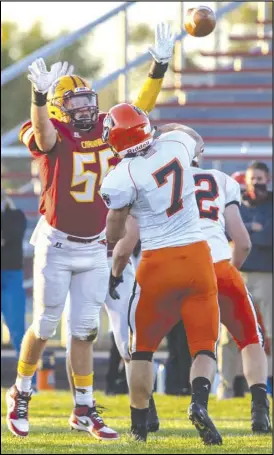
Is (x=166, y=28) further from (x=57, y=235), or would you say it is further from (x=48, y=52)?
(x=48, y=52)

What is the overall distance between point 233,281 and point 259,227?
3393 millimetres

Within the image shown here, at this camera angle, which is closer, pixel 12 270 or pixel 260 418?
pixel 260 418

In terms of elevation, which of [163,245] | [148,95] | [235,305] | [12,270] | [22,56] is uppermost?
[148,95]

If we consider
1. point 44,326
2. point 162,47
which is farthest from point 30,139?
point 162,47

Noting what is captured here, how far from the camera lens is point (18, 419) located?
25.8 ft

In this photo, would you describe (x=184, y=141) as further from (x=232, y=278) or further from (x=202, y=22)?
(x=202, y=22)

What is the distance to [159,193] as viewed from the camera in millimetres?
6980

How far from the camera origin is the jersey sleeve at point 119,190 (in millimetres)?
6902

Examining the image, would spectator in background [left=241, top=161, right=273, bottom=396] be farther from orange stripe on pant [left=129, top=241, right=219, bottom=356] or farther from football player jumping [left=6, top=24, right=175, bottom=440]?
orange stripe on pant [left=129, top=241, right=219, bottom=356]

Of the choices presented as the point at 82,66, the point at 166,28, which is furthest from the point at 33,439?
the point at 82,66

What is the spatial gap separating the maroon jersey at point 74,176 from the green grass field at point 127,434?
120 centimetres

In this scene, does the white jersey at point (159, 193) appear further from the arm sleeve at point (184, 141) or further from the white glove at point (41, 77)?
the white glove at point (41, 77)

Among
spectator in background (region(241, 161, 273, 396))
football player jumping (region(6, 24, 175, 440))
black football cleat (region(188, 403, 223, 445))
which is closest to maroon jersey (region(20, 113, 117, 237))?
football player jumping (region(6, 24, 175, 440))

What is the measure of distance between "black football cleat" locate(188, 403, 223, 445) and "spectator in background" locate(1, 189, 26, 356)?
5.26 m
